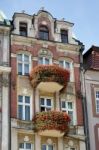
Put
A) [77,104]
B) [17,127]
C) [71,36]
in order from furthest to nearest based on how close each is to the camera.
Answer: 1. [71,36]
2. [77,104]
3. [17,127]

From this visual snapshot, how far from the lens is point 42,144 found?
112 feet

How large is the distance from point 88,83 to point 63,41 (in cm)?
401

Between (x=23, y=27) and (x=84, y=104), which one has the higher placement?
(x=23, y=27)

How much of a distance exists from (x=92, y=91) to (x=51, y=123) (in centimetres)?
545

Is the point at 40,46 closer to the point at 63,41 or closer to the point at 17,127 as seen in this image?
the point at 63,41

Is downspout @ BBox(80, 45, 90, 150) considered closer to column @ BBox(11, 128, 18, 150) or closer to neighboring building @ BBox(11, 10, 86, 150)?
neighboring building @ BBox(11, 10, 86, 150)

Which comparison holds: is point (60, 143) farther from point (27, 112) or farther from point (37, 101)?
point (37, 101)

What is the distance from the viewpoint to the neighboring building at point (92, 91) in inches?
1406

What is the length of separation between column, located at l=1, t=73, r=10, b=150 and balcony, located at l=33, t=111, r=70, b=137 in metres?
2.05

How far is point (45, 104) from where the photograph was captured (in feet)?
117

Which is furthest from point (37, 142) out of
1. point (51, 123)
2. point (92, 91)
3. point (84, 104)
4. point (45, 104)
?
point (92, 91)

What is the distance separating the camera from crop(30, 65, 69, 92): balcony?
1375 inches

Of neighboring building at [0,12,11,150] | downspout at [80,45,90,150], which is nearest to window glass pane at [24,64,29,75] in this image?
neighboring building at [0,12,11,150]

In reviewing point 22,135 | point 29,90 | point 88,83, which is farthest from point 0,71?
point 88,83
